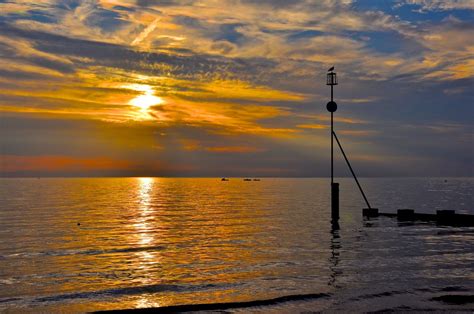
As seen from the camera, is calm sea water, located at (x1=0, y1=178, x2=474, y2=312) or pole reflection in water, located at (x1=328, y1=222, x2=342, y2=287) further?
pole reflection in water, located at (x1=328, y1=222, x2=342, y2=287)

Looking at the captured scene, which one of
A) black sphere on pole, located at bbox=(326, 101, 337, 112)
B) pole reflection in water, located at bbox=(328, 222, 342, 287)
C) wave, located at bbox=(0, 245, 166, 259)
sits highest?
black sphere on pole, located at bbox=(326, 101, 337, 112)

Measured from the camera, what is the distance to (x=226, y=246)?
33469mm

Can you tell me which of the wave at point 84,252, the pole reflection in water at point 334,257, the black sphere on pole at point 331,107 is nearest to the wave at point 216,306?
the pole reflection in water at point 334,257

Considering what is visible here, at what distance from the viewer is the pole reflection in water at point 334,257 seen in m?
21.8

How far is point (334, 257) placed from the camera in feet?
91.8

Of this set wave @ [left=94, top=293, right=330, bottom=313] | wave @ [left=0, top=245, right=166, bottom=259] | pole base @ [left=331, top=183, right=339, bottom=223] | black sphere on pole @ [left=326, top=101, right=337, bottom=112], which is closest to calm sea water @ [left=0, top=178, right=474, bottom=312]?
wave @ [left=0, top=245, right=166, bottom=259]

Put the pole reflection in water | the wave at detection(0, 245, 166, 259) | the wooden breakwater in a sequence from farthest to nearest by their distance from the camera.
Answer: the wooden breakwater → the wave at detection(0, 245, 166, 259) → the pole reflection in water

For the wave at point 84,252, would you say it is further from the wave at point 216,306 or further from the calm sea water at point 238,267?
the wave at point 216,306

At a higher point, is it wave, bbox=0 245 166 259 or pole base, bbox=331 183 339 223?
pole base, bbox=331 183 339 223

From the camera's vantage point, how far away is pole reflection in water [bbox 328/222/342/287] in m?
21.8

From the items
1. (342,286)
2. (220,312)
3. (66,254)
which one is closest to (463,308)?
(342,286)

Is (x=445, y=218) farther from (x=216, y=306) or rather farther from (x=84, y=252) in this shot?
(x=216, y=306)

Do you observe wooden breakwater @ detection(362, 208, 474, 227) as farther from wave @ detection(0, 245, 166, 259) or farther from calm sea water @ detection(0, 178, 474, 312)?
wave @ detection(0, 245, 166, 259)

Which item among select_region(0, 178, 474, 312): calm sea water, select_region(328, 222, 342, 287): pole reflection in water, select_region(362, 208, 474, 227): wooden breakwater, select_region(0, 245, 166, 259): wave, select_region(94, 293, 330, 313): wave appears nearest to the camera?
select_region(94, 293, 330, 313): wave
